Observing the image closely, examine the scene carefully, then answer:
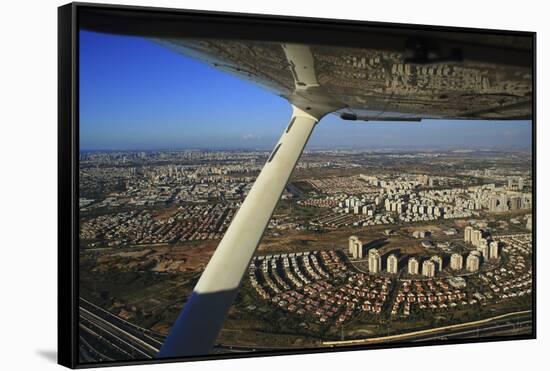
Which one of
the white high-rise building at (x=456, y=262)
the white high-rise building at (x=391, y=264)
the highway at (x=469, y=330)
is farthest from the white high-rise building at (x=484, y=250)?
the white high-rise building at (x=391, y=264)

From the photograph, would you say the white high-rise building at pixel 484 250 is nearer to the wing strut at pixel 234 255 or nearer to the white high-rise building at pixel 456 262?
the white high-rise building at pixel 456 262

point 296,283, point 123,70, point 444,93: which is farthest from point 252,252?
point 444,93

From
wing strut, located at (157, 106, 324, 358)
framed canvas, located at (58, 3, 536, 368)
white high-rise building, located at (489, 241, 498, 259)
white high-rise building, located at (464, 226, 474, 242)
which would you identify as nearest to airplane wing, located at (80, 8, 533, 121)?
framed canvas, located at (58, 3, 536, 368)

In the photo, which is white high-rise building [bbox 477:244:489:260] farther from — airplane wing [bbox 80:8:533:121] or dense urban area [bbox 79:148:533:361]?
airplane wing [bbox 80:8:533:121]

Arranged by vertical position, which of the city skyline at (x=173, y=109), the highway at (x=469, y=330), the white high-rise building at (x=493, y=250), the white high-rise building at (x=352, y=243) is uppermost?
the city skyline at (x=173, y=109)

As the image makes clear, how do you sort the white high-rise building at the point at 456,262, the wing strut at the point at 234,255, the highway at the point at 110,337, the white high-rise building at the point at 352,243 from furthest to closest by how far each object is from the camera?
the white high-rise building at the point at 456,262 < the white high-rise building at the point at 352,243 < the wing strut at the point at 234,255 < the highway at the point at 110,337

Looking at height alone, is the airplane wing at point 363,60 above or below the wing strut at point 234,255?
above

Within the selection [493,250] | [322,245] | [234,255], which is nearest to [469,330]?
[493,250]
